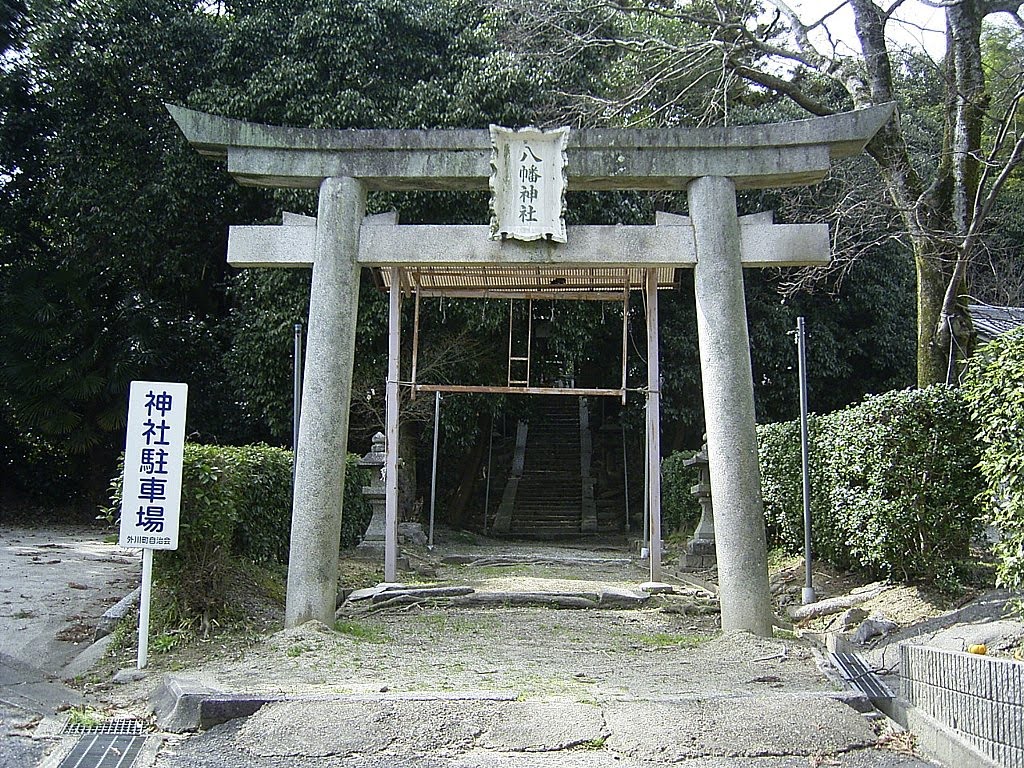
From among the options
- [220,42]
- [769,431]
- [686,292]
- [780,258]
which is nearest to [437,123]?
[220,42]

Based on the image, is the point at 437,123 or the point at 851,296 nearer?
the point at 437,123

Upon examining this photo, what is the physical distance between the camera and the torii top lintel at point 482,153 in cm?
768

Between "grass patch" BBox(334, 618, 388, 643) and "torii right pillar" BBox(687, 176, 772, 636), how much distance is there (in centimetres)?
271

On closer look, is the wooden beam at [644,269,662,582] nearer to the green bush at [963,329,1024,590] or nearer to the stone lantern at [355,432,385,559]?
the green bush at [963,329,1024,590]

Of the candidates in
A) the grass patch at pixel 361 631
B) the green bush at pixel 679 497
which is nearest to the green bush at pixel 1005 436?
the grass patch at pixel 361 631

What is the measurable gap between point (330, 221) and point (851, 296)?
14386mm

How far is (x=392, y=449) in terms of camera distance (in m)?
9.62

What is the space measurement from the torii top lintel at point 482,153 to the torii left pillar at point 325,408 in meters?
0.29

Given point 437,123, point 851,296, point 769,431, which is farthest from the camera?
point 851,296

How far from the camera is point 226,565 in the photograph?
748 centimetres

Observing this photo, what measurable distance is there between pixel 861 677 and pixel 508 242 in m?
4.23

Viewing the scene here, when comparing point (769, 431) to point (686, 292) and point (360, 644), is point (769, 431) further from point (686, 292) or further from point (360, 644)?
point (686, 292)

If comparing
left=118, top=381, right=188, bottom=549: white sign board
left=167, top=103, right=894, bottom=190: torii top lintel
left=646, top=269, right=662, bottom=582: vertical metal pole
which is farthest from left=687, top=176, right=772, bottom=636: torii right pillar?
left=118, top=381, right=188, bottom=549: white sign board

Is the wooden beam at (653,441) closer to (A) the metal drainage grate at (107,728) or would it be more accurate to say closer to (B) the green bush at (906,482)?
(B) the green bush at (906,482)
